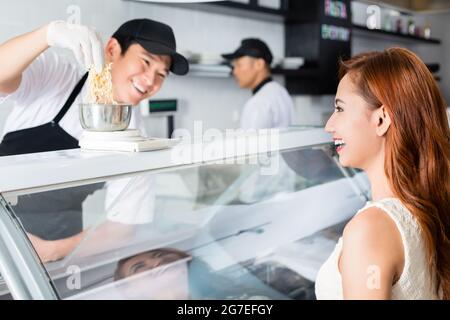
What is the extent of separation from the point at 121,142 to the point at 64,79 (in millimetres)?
735

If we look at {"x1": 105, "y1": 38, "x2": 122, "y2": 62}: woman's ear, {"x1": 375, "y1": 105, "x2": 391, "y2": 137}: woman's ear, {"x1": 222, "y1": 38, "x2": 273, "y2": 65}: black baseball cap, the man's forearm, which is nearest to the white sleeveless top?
{"x1": 375, "y1": 105, "x2": 391, "y2": 137}: woman's ear

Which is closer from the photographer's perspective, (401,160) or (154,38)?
(401,160)

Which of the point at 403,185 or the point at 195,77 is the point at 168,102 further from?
Answer: the point at 403,185

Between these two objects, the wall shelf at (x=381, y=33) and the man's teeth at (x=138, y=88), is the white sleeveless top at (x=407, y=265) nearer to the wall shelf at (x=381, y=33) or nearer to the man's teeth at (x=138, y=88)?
the man's teeth at (x=138, y=88)

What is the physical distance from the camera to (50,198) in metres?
1.09

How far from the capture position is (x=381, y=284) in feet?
3.07

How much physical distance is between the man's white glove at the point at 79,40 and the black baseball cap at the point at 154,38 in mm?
515

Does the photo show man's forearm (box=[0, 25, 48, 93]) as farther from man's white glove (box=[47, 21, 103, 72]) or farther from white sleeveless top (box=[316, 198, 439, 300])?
white sleeveless top (box=[316, 198, 439, 300])

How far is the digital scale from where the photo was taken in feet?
3.84

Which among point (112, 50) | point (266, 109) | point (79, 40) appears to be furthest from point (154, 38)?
point (266, 109)

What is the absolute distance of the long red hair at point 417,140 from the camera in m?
1.09

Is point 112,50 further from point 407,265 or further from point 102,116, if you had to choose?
point 407,265

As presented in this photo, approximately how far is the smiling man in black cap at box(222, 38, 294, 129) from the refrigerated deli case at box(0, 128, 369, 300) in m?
1.32
